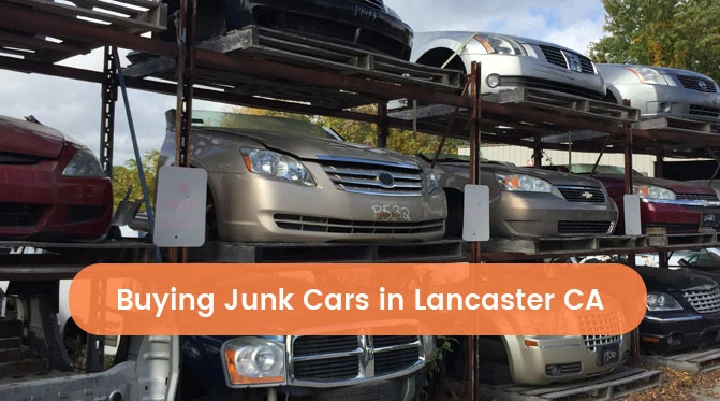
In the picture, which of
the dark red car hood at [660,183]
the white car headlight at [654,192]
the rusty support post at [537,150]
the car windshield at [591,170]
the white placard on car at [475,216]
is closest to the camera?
the white placard on car at [475,216]

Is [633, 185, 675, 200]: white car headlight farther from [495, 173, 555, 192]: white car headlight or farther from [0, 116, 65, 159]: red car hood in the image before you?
[0, 116, 65, 159]: red car hood

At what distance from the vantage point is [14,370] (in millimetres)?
3928

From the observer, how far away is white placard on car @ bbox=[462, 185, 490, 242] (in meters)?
5.92

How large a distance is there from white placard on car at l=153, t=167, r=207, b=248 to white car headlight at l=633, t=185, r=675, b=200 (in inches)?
239

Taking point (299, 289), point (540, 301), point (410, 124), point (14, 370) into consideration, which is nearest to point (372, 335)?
point (299, 289)

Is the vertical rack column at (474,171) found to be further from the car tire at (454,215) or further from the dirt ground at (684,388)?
the dirt ground at (684,388)

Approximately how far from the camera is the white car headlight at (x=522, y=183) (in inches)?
257

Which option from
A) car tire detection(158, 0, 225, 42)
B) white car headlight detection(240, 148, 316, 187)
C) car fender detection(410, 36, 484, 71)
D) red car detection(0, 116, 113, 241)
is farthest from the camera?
car fender detection(410, 36, 484, 71)

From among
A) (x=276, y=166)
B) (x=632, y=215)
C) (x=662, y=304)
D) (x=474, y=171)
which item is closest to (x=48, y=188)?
(x=276, y=166)

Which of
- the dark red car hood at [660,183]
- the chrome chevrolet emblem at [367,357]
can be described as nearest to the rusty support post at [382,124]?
the dark red car hood at [660,183]

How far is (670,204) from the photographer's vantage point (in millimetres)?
8359

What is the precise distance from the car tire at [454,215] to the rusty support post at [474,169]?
26 centimetres

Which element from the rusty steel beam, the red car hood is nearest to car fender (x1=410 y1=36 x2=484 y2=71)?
→ the rusty steel beam

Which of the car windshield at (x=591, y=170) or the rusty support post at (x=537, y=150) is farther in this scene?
the rusty support post at (x=537, y=150)
